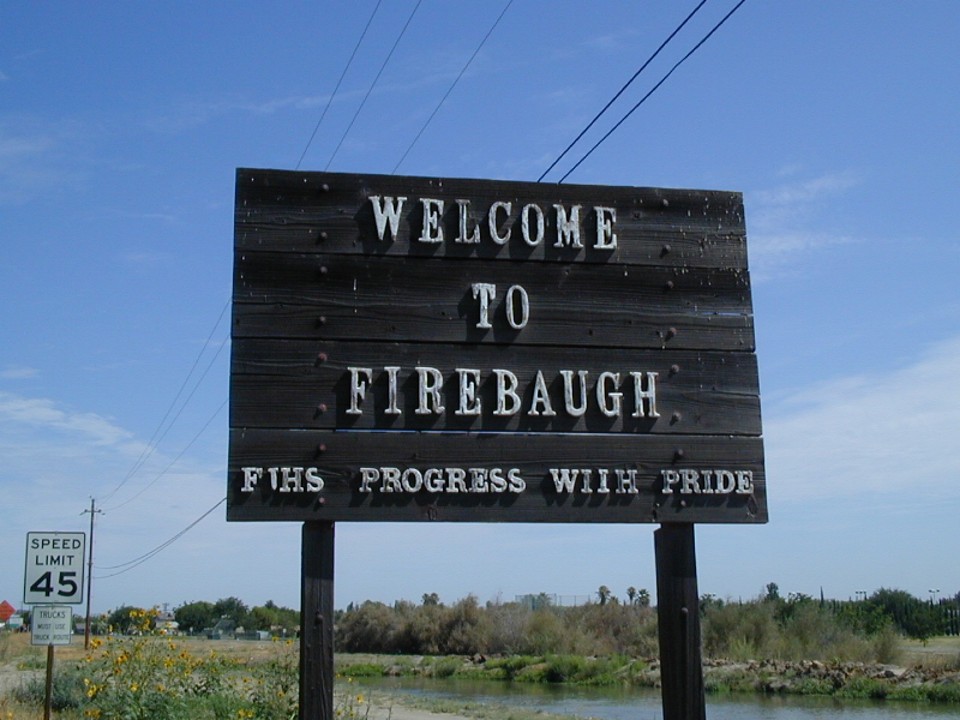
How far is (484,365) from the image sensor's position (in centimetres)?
690

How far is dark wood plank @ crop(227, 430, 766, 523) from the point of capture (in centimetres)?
650

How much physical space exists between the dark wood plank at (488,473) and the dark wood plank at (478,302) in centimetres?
64

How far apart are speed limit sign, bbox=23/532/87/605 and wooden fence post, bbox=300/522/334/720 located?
8.84 m

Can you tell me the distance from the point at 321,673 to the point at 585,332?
264 centimetres

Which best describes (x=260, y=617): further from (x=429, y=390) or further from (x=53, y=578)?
(x=429, y=390)

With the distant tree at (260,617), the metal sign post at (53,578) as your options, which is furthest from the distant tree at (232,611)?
the metal sign post at (53,578)

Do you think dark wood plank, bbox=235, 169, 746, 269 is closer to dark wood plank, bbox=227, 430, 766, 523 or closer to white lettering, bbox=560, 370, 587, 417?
white lettering, bbox=560, 370, 587, 417

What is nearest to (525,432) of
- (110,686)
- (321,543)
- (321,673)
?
(321,543)

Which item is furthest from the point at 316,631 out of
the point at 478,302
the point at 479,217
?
the point at 479,217

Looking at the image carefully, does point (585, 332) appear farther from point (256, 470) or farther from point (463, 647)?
point (463, 647)

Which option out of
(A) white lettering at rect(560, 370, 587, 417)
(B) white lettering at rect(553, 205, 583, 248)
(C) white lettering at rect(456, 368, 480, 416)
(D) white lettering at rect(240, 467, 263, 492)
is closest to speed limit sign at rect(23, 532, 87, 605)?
(D) white lettering at rect(240, 467, 263, 492)

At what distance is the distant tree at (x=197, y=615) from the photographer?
99188 millimetres

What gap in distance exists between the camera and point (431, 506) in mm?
6648

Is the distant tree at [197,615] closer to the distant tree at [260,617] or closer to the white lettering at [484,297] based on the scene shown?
the distant tree at [260,617]
